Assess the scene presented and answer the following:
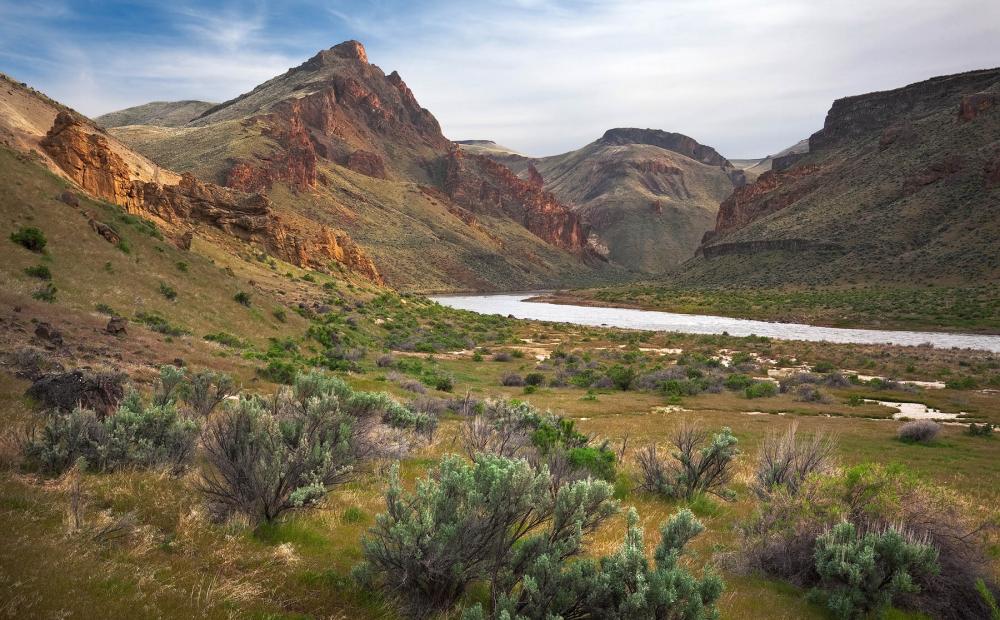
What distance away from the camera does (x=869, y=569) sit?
4.94 metres

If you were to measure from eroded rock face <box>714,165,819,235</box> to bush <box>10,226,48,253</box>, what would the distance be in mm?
133856

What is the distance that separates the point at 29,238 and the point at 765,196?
15160cm

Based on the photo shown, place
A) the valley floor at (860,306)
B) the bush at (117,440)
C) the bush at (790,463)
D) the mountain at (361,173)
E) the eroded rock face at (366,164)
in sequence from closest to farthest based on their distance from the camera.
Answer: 1. the bush at (117,440)
2. the bush at (790,463)
3. the valley floor at (860,306)
4. the mountain at (361,173)
5. the eroded rock face at (366,164)

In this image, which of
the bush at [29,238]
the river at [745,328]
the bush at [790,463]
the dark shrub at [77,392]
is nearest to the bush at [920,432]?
the bush at [790,463]

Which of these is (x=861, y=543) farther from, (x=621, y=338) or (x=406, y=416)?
(x=621, y=338)

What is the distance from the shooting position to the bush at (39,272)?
15297 mm

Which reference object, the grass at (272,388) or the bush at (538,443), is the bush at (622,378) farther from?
the bush at (538,443)

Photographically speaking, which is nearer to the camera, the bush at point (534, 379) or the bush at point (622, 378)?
the bush at point (622, 378)

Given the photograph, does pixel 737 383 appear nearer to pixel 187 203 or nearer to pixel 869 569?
pixel 869 569

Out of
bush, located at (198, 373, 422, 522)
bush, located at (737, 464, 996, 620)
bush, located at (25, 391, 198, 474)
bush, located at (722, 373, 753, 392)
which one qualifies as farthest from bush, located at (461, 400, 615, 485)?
bush, located at (722, 373, 753, 392)

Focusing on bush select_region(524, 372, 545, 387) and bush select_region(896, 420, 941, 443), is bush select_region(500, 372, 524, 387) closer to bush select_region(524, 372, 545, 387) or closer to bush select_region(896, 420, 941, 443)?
bush select_region(524, 372, 545, 387)

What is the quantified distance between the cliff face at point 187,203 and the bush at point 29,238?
1445 cm

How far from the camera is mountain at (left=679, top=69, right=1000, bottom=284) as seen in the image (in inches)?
2918

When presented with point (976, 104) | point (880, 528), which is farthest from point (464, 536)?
point (976, 104)
